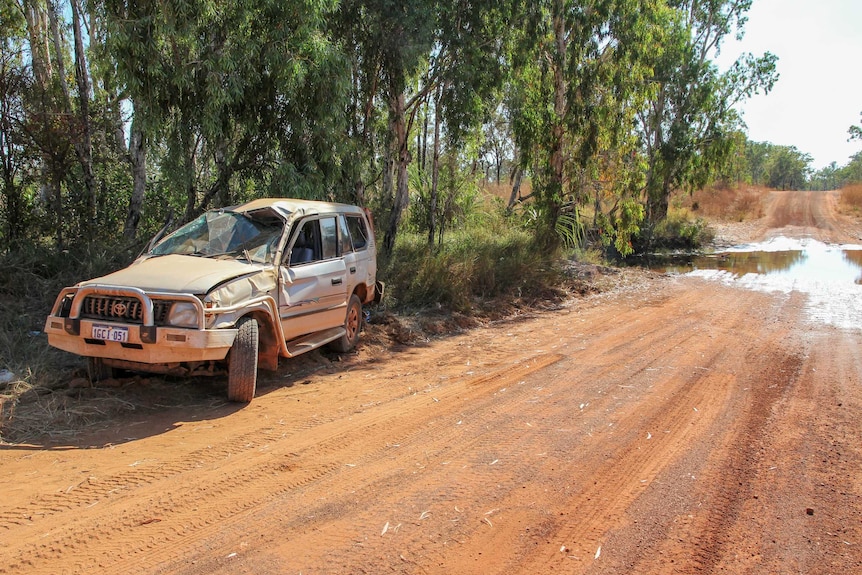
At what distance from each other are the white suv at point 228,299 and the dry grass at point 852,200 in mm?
41395

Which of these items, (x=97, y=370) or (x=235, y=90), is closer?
(x=97, y=370)

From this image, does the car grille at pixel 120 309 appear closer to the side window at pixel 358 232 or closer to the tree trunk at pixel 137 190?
the side window at pixel 358 232

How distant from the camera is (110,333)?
548 centimetres

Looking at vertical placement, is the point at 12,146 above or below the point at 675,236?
above

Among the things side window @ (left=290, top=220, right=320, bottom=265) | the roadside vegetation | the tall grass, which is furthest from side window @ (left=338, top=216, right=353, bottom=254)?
the roadside vegetation

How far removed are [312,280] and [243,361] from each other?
4.93 ft

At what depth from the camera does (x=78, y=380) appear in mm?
6219

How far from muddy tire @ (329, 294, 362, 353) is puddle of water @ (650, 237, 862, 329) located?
8.13 m

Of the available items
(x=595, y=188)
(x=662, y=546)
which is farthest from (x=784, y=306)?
(x=662, y=546)

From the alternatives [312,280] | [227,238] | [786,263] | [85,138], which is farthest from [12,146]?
[786,263]

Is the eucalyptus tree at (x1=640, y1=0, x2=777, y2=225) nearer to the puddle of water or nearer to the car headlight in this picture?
the puddle of water

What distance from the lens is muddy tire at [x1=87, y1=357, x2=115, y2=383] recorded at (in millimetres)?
6250

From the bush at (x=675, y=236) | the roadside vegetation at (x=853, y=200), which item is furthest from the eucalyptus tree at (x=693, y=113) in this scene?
the roadside vegetation at (x=853, y=200)

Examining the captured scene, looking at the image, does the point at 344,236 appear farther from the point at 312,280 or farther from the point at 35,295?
the point at 35,295
